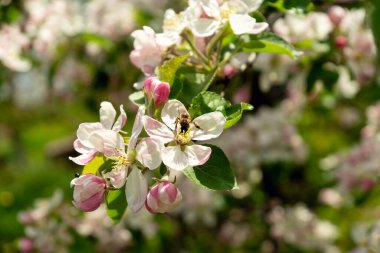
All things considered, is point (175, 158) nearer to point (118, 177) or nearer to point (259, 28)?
point (118, 177)

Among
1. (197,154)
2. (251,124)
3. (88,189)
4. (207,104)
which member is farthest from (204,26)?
(251,124)

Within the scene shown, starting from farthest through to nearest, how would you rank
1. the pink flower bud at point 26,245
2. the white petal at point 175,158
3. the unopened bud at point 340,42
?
1. the pink flower bud at point 26,245
2. the unopened bud at point 340,42
3. the white petal at point 175,158

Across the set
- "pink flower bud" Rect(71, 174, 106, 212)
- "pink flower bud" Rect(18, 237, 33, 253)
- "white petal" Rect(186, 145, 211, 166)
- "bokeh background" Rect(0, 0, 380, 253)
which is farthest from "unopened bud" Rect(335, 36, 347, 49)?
"pink flower bud" Rect(18, 237, 33, 253)

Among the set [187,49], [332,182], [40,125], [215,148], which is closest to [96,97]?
[332,182]

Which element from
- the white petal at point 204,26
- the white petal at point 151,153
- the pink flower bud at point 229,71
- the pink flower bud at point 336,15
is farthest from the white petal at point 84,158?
the pink flower bud at point 336,15

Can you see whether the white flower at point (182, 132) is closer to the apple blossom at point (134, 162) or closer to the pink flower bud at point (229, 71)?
the apple blossom at point (134, 162)

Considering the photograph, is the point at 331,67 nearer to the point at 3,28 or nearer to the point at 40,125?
the point at 3,28

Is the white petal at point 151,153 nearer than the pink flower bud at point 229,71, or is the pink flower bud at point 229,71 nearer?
the white petal at point 151,153
